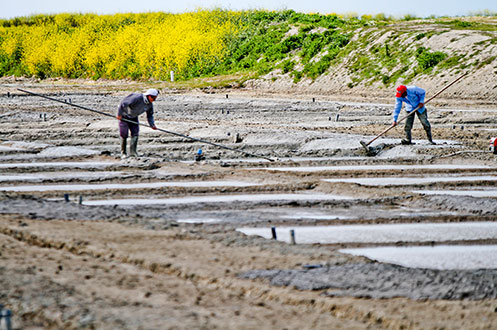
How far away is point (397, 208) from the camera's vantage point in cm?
901

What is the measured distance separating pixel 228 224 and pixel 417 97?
7498 millimetres

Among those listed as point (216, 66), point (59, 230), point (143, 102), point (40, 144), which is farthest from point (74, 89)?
point (59, 230)

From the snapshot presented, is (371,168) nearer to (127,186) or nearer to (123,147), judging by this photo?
(127,186)

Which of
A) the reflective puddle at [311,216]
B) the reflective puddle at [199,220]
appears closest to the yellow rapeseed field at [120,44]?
the reflective puddle at [311,216]

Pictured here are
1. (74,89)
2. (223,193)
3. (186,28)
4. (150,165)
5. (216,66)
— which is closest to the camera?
(223,193)

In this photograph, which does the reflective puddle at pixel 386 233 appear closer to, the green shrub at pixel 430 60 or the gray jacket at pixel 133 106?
the gray jacket at pixel 133 106

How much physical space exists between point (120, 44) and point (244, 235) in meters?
43.7

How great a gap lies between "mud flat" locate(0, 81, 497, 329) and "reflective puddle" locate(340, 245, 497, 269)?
44 mm

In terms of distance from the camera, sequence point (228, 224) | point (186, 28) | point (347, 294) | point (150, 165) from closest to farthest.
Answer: point (347, 294) < point (228, 224) < point (150, 165) < point (186, 28)

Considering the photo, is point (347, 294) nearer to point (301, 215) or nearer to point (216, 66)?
point (301, 215)

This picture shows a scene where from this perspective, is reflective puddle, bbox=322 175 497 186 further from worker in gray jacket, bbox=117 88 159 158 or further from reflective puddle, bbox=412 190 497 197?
worker in gray jacket, bbox=117 88 159 158

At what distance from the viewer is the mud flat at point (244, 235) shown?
517cm

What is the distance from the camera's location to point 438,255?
270 inches

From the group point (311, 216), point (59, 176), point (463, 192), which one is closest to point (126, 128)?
point (59, 176)
